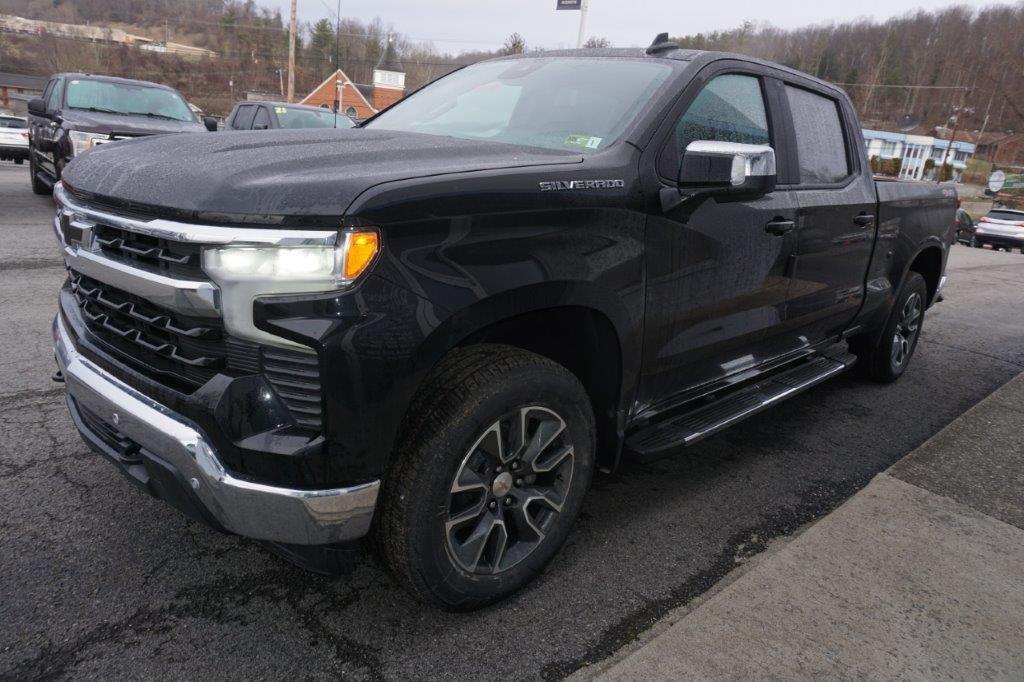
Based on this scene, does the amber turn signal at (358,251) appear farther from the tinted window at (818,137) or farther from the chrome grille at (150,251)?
the tinted window at (818,137)

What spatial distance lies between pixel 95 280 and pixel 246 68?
97478 mm

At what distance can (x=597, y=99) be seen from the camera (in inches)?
114

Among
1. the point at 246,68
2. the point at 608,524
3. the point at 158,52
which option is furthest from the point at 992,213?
the point at 158,52

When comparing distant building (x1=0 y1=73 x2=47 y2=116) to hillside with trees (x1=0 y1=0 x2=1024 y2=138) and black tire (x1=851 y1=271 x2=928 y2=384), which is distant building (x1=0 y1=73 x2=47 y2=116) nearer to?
hillside with trees (x1=0 y1=0 x2=1024 y2=138)

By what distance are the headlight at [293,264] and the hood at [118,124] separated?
7598 mm

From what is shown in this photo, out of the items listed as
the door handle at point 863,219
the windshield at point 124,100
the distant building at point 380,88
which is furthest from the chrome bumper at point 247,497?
the distant building at point 380,88

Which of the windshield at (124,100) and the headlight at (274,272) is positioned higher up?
the headlight at (274,272)

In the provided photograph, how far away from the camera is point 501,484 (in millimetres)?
2285

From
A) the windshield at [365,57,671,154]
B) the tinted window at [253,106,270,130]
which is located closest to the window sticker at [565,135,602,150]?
the windshield at [365,57,671,154]

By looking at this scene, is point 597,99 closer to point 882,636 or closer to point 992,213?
point 882,636

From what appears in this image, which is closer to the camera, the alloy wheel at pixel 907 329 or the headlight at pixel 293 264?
the headlight at pixel 293 264

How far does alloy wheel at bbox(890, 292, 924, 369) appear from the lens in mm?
5023

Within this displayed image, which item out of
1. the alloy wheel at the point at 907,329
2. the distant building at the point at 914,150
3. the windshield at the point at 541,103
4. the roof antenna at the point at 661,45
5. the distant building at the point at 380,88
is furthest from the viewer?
the distant building at the point at 914,150

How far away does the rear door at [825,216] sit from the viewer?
3.49 metres
